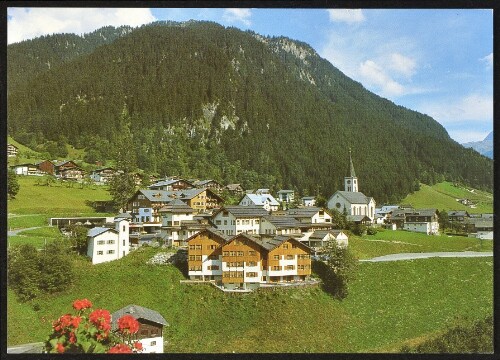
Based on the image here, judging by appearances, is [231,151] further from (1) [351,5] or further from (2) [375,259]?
(1) [351,5]

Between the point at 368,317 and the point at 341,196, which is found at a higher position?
the point at 341,196

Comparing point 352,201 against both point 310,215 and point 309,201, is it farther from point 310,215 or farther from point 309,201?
point 310,215

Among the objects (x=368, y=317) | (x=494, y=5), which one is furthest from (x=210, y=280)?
(x=494, y=5)

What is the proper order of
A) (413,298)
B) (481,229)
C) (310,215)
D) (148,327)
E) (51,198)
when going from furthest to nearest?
(310,215) < (481,229) < (413,298) < (51,198) < (148,327)

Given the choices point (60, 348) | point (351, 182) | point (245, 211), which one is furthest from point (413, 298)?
point (60, 348)

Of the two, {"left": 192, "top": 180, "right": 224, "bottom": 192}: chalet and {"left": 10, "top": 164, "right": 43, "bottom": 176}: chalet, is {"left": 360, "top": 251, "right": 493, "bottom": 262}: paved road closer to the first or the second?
{"left": 192, "top": 180, "right": 224, "bottom": 192}: chalet

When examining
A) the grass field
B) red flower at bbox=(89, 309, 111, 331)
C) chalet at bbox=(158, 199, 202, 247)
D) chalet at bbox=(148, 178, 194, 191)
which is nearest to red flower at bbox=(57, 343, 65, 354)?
red flower at bbox=(89, 309, 111, 331)
